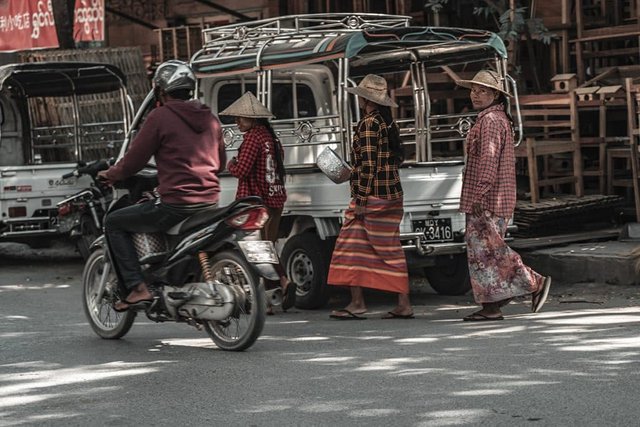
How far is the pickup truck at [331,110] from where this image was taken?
34.7ft

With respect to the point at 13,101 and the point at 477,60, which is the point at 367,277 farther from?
the point at 13,101

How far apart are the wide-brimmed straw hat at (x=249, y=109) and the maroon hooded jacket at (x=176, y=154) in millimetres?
1680

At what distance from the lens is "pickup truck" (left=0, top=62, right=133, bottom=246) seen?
14461 mm

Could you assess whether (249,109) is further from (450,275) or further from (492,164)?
(450,275)

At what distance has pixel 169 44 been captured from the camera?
19625mm

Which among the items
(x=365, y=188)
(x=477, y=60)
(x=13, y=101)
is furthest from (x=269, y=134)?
(x=13, y=101)

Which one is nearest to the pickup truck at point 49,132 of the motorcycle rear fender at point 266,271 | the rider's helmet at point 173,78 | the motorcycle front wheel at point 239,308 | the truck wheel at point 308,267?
the truck wheel at point 308,267

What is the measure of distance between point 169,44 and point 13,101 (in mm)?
4254

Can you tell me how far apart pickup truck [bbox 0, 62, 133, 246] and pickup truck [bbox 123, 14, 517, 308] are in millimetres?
2677

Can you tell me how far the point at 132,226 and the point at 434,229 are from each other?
3039 millimetres

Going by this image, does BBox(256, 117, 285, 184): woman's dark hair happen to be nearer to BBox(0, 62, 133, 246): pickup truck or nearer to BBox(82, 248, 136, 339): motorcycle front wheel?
BBox(82, 248, 136, 339): motorcycle front wheel

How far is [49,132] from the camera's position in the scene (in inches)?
635

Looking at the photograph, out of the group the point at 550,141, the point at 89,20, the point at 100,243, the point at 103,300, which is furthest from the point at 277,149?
the point at 89,20

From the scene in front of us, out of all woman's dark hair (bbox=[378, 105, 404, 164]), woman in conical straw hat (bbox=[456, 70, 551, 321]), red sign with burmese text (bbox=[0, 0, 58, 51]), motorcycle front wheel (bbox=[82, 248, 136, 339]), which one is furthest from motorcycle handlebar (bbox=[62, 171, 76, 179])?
woman in conical straw hat (bbox=[456, 70, 551, 321])
